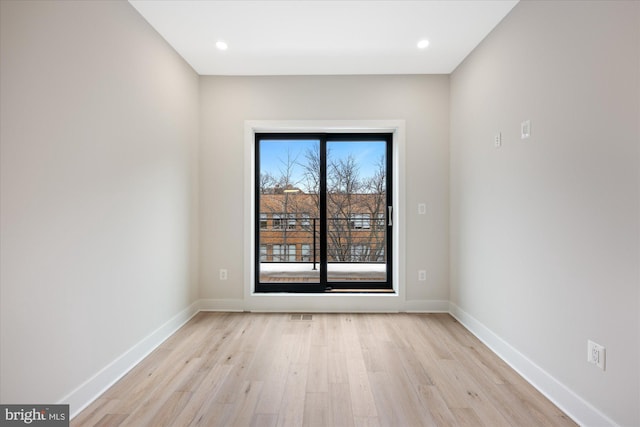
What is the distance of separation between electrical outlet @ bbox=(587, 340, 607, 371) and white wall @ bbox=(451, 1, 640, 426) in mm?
31

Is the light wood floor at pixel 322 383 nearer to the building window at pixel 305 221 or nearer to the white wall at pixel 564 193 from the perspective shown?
the white wall at pixel 564 193

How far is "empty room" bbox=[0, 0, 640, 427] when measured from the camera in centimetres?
163

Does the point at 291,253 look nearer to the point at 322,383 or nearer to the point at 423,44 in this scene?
the point at 322,383

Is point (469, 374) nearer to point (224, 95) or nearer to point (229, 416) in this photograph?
point (229, 416)

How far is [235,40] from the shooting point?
2926mm

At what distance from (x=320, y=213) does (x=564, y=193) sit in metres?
2.46

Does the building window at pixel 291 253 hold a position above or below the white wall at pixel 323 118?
below

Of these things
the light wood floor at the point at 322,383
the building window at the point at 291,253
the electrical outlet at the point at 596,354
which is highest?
the building window at the point at 291,253

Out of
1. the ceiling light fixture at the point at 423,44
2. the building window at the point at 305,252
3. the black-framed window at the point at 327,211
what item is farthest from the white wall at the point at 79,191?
the ceiling light fixture at the point at 423,44

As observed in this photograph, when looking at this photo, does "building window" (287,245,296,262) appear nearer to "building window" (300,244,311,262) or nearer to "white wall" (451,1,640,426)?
"building window" (300,244,311,262)

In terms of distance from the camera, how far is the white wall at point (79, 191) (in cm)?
153

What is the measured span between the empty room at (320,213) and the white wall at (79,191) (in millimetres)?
14

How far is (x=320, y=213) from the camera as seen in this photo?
12.8ft

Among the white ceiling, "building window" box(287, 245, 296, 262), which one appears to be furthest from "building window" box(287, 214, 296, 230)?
the white ceiling
